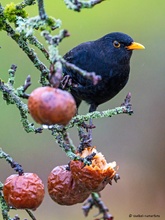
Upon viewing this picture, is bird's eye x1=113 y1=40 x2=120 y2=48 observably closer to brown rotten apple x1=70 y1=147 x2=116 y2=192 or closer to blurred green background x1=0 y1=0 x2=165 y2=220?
brown rotten apple x1=70 y1=147 x2=116 y2=192

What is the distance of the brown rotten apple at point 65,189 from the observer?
4.45 feet

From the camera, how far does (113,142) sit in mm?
4668

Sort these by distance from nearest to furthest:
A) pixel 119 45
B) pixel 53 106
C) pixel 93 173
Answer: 1. pixel 53 106
2. pixel 93 173
3. pixel 119 45

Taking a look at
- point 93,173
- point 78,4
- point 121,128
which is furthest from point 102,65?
point 121,128

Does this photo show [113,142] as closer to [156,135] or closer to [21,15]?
[156,135]

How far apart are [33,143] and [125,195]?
0.96 meters

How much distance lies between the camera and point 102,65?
2.15m

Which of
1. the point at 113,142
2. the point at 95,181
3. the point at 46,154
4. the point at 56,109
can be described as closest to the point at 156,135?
the point at 113,142

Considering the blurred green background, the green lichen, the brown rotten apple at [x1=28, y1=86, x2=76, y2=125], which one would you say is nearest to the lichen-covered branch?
the brown rotten apple at [x1=28, y1=86, x2=76, y2=125]

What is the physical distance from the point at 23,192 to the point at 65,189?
0.16 meters

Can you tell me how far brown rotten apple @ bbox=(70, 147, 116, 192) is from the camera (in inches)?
52.1

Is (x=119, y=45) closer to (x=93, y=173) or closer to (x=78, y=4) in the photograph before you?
(x=93, y=173)

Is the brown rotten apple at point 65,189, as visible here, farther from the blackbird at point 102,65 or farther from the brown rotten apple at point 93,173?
the blackbird at point 102,65

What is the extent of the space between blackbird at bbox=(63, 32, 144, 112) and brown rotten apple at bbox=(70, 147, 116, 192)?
584 millimetres
